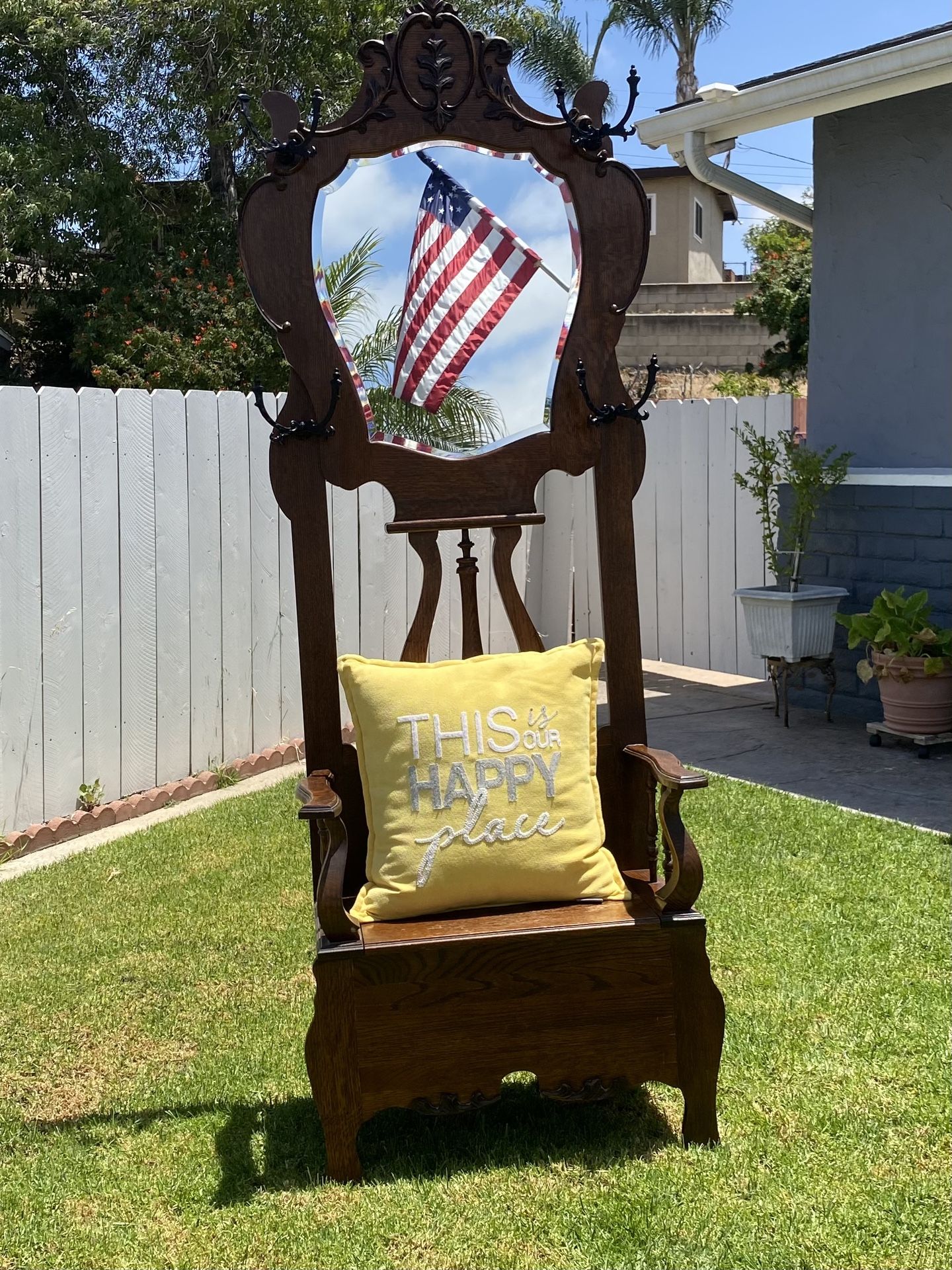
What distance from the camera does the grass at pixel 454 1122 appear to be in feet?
7.91

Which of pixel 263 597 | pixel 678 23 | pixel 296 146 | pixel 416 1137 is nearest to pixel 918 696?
pixel 263 597

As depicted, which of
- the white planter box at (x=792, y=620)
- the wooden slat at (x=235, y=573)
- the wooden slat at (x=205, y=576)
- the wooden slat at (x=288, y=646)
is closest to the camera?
the wooden slat at (x=205, y=576)

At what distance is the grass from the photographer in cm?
241

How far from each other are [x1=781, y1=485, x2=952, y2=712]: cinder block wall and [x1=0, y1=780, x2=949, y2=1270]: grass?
8.06 feet

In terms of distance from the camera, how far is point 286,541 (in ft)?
20.9

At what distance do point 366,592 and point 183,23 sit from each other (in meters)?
10.9

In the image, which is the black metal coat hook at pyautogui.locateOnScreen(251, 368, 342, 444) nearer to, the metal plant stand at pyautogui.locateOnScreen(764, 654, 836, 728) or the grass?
the grass

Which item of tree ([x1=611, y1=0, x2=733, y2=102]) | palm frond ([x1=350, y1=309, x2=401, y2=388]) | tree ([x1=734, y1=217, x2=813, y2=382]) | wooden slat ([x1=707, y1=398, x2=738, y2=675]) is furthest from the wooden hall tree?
tree ([x1=611, y1=0, x2=733, y2=102])

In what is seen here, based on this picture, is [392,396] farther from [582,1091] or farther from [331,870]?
[582,1091]

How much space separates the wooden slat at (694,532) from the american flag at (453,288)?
5.02 meters

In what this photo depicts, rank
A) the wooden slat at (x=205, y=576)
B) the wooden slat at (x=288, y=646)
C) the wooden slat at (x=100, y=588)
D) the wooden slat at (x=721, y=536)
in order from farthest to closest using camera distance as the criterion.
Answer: the wooden slat at (x=721, y=536)
the wooden slat at (x=288, y=646)
the wooden slat at (x=205, y=576)
the wooden slat at (x=100, y=588)

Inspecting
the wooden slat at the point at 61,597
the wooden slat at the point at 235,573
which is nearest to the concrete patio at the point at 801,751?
the wooden slat at the point at 235,573

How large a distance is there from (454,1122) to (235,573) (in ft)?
11.7

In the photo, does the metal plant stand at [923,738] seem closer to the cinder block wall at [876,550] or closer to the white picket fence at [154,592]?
the cinder block wall at [876,550]
